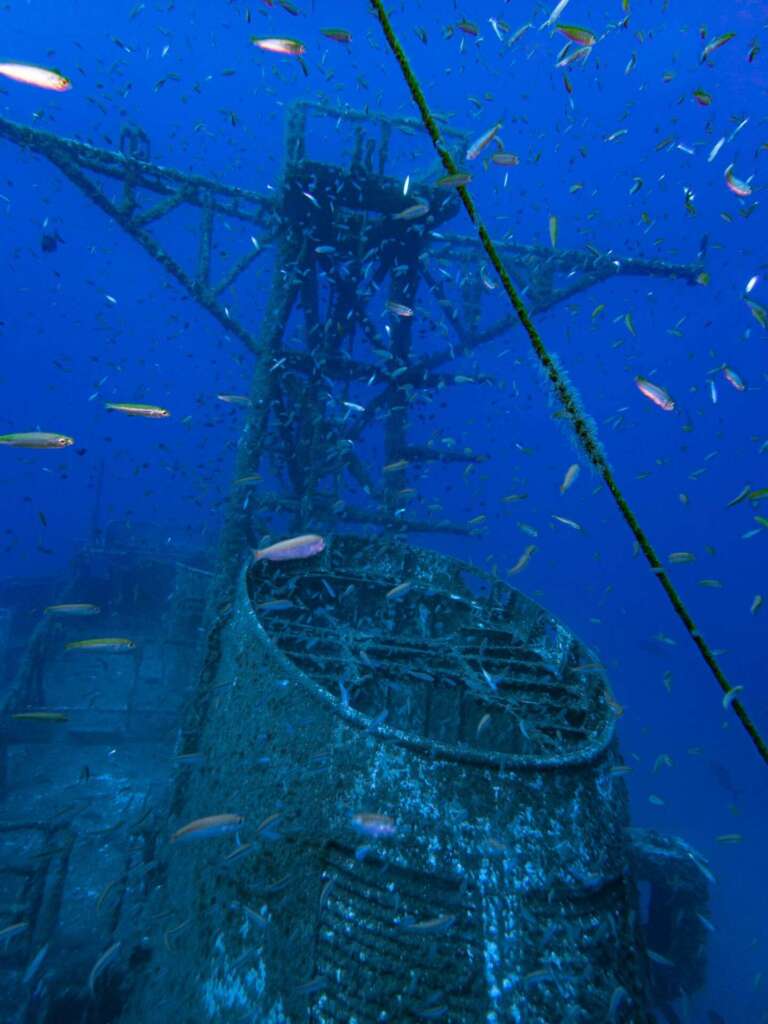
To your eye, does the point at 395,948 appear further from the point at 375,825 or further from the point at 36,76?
the point at 36,76

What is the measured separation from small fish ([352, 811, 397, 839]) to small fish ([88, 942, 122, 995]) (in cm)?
235

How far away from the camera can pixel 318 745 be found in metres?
3.04

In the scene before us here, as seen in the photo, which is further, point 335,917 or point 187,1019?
point 187,1019

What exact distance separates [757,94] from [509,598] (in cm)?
8239

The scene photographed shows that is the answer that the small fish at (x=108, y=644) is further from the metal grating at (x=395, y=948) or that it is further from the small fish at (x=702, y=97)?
the small fish at (x=702, y=97)

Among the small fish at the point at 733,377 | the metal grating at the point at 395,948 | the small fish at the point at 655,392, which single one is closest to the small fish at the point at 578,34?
the small fish at the point at 655,392

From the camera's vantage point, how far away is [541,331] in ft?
274

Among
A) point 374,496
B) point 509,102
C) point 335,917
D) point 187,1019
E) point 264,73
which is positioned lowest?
point 187,1019

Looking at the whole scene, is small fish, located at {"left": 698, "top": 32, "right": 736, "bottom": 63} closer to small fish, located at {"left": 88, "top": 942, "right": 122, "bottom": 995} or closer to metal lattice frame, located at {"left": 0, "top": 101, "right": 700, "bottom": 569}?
metal lattice frame, located at {"left": 0, "top": 101, "right": 700, "bottom": 569}

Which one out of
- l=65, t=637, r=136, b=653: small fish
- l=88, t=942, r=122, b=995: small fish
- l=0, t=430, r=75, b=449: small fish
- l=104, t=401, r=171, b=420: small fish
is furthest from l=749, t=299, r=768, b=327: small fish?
l=88, t=942, r=122, b=995: small fish

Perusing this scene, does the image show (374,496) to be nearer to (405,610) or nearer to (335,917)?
(405,610)

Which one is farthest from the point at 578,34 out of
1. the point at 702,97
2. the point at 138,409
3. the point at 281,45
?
the point at 138,409

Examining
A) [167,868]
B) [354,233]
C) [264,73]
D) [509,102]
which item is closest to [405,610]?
[167,868]

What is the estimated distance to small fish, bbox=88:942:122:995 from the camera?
140 inches
